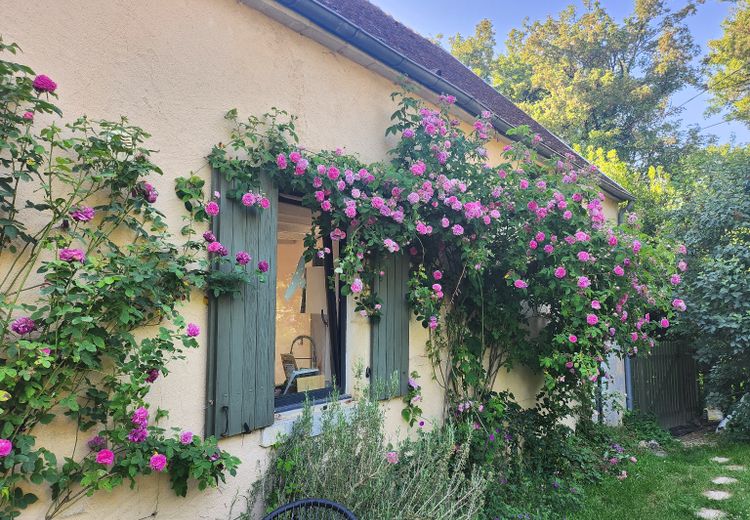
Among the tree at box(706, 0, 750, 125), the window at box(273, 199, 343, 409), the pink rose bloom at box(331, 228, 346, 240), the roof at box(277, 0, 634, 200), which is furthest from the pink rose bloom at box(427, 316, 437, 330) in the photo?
the tree at box(706, 0, 750, 125)

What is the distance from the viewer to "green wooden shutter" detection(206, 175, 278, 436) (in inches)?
104

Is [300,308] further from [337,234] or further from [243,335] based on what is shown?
[243,335]

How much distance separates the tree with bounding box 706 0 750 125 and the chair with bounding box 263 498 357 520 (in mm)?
20982

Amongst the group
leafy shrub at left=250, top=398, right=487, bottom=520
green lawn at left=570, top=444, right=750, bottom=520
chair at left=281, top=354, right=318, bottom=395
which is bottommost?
green lawn at left=570, top=444, right=750, bottom=520

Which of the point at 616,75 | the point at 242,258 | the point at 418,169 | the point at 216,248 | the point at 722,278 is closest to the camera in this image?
the point at 216,248

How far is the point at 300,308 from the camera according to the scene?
381cm

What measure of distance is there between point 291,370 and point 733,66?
21.2m

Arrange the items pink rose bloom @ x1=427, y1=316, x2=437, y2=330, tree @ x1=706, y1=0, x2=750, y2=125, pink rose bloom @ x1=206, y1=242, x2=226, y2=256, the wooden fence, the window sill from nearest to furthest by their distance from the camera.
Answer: pink rose bloom @ x1=206, y1=242, x2=226, y2=256, the window sill, pink rose bloom @ x1=427, y1=316, x2=437, y2=330, the wooden fence, tree @ x1=706, y1=0, x2=750, y2=125

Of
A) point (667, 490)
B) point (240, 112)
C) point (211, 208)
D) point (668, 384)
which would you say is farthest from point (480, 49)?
point (211, 208)

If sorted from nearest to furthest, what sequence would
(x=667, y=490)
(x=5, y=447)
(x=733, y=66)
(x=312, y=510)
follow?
(x=5, y=447) < (x=312, y=510) < (x=667, y=490) < (x=733, y=66)

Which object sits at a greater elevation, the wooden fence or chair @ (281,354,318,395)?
chair @ (281,354,318,395)

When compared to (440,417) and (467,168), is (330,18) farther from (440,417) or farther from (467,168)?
(440,417)

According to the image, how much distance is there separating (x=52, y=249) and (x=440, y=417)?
3610 mm

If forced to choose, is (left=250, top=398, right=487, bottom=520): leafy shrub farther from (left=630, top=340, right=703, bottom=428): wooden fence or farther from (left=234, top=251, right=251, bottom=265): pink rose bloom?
(left=630, top=340, right=703, bottom=428): wooden fence
